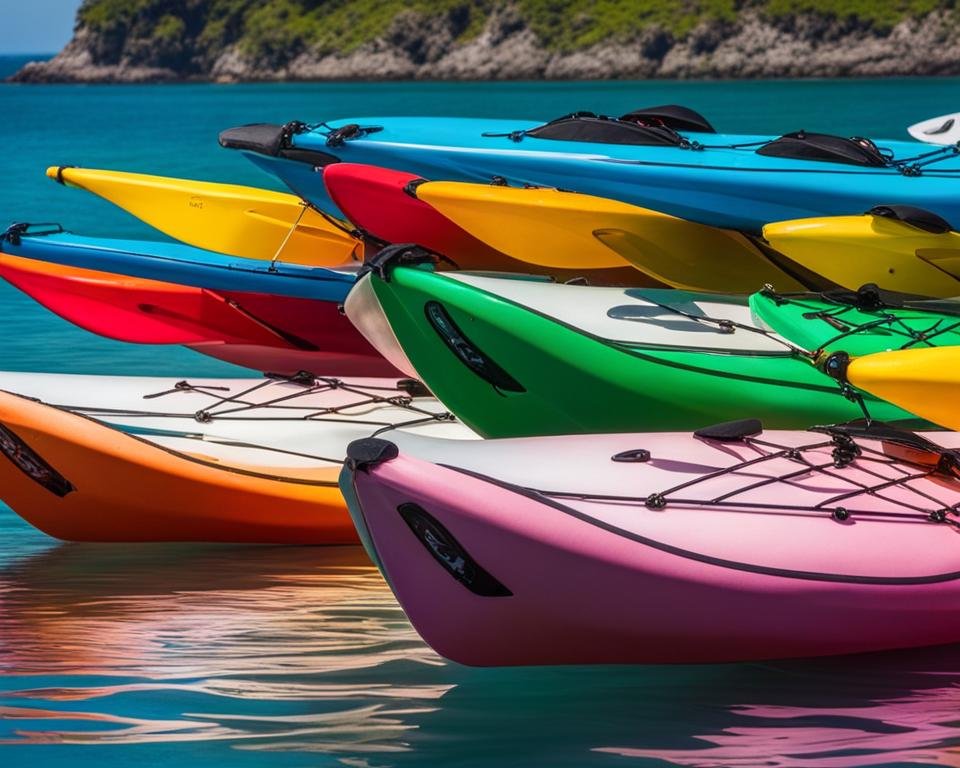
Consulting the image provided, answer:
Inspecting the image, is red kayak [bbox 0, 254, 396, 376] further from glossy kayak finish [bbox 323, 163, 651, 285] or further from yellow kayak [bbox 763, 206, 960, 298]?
yellow kayak [bbox 763, 206, 960, 298]

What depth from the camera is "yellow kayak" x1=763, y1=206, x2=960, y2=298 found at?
7668 millimetres

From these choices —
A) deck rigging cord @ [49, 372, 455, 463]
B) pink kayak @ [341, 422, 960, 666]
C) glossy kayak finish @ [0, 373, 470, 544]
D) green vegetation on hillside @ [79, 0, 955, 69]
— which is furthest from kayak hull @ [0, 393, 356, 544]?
green vegetation on hillside @ [79, 0, 955, 69]

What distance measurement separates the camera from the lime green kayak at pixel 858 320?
22.5 ft

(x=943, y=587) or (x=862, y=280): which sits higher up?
(x=862, y=280)

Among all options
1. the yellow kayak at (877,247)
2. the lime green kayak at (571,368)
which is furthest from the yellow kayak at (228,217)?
the yellow kayak at (877,247)

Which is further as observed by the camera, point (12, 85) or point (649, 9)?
point (12, 85)

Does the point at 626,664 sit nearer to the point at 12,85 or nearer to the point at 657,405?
the point at 657,405

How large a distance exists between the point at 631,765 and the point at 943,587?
1286 mm

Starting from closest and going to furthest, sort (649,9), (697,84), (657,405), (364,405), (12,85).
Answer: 1. (657,405)
2. (364,405)
3. (697,84)
4. (649,9)
5. (12,85)

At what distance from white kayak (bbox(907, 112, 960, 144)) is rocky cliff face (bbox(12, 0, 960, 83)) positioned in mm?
74974

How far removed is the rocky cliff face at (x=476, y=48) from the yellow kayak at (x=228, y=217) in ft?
252

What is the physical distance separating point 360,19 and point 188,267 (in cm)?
10676

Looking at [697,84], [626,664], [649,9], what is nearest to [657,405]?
[626,664]

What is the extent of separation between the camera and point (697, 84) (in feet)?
267
